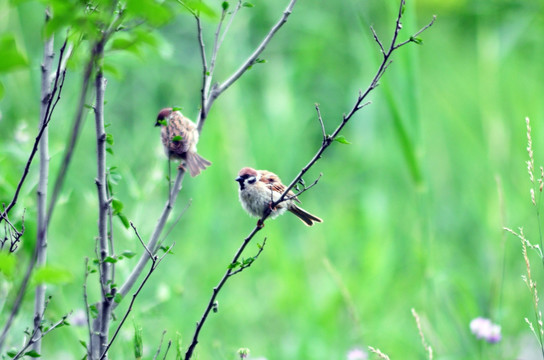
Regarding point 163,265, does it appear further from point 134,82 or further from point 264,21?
point 264,21

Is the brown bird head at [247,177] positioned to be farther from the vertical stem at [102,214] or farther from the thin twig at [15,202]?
the thin twig at [15,202]

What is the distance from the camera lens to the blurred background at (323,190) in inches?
131

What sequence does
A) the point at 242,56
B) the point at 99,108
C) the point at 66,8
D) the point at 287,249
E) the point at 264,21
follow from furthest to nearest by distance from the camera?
the point at 264,21, the point at 242,56, the point at 287,249, the point at 99,108, the point at 66,8

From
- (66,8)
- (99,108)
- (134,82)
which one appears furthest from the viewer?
(134,82)

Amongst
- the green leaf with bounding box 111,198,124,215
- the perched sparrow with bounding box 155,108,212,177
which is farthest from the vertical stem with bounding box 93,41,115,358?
the perched sparrow with bounding box 155,108,212,177

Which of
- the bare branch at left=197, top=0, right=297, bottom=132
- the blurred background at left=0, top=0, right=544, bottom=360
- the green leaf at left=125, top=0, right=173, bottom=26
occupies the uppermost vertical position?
the blurred background at left=0, top=0, right=544, bottom=360

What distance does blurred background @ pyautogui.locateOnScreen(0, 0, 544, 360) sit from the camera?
3.34m

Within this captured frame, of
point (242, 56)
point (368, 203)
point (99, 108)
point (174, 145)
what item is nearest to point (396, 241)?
point (368, 203)

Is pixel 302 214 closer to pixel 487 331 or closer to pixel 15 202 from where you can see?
pixel 487 331

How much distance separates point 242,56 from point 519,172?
7.51 feet

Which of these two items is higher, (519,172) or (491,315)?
A: (519,172)

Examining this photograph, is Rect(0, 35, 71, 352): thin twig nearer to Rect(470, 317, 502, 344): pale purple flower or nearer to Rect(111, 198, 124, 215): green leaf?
Rect(111, 198, 124, 215): green leaf

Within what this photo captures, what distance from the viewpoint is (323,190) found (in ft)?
18.6

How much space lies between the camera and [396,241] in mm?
4766
